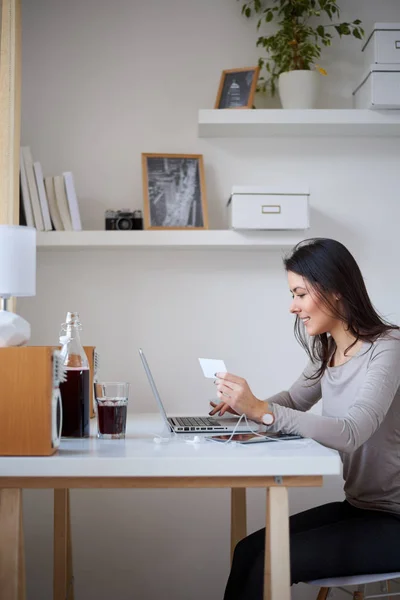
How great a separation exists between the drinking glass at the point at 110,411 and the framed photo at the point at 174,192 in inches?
46.1

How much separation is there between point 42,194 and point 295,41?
1116 millimetres

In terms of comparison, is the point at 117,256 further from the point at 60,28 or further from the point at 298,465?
the point at 298,465

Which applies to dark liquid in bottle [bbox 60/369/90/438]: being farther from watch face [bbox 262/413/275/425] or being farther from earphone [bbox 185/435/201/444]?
watch face [bbox 262/413/275/425]

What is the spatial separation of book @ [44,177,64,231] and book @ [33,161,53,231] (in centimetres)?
3

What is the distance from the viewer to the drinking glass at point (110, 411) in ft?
5.46

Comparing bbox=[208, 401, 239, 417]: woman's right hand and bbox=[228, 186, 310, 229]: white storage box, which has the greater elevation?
bbox=[228, 186, 310, 229]: white storage box

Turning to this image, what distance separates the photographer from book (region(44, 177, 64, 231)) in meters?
2.72

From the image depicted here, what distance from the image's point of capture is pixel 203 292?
9.64ft

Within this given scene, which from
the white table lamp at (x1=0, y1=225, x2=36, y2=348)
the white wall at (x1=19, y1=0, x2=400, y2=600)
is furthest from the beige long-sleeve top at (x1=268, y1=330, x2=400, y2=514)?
the white wall at (x1=19, y1=0, x2=400, y2=600)

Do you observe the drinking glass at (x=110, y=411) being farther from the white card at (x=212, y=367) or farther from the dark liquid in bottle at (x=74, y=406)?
the white card at (x=212, y=367)

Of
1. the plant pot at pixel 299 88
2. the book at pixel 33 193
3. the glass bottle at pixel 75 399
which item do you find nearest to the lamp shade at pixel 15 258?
the glass bottle at pixel 75 399

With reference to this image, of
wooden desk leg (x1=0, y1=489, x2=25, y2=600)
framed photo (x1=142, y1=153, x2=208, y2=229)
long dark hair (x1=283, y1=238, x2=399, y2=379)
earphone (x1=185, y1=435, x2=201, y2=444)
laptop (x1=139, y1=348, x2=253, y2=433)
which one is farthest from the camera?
framed photo (x1=142, y1=153, x2=208, y2=229)

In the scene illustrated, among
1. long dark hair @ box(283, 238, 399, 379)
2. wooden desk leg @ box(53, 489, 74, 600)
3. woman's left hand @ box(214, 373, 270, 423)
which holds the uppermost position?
long dark hair @ box(283, 238, 399, 379)

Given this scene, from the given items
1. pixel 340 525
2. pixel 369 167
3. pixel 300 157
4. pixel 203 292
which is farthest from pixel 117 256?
pixel 340 525
